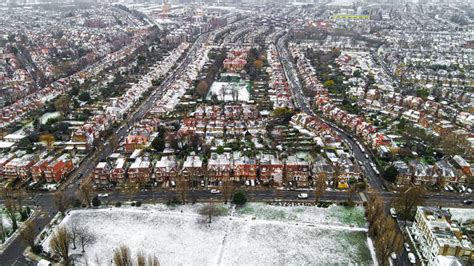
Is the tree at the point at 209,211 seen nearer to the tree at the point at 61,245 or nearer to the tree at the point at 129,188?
the tree at the point at 129,188

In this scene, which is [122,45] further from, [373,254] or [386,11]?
[386,11]

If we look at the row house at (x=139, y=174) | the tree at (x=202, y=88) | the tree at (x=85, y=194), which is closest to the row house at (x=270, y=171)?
the row house at (x=139, y=174)

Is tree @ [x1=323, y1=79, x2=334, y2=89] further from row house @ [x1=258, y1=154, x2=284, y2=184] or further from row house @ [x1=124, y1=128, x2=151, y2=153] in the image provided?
row house @ [x1=124, y1=128, x2=151, y2=153]

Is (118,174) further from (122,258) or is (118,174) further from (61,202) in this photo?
(122,258)

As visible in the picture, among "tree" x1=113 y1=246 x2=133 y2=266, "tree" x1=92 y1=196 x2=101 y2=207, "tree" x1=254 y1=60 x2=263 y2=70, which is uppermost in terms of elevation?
"tree" x1=254 y1=60 x2=263 y2=70

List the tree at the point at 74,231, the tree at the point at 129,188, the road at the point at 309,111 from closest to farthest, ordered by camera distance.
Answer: the tree at the point at 74,231 → the tree at the point at 129,188 → the road at the point at 309,111

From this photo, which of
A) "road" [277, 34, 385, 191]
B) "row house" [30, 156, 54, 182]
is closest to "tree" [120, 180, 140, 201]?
"row house" [30, 156, 54, 182]

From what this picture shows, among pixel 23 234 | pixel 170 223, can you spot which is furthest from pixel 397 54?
pixel 23 234
